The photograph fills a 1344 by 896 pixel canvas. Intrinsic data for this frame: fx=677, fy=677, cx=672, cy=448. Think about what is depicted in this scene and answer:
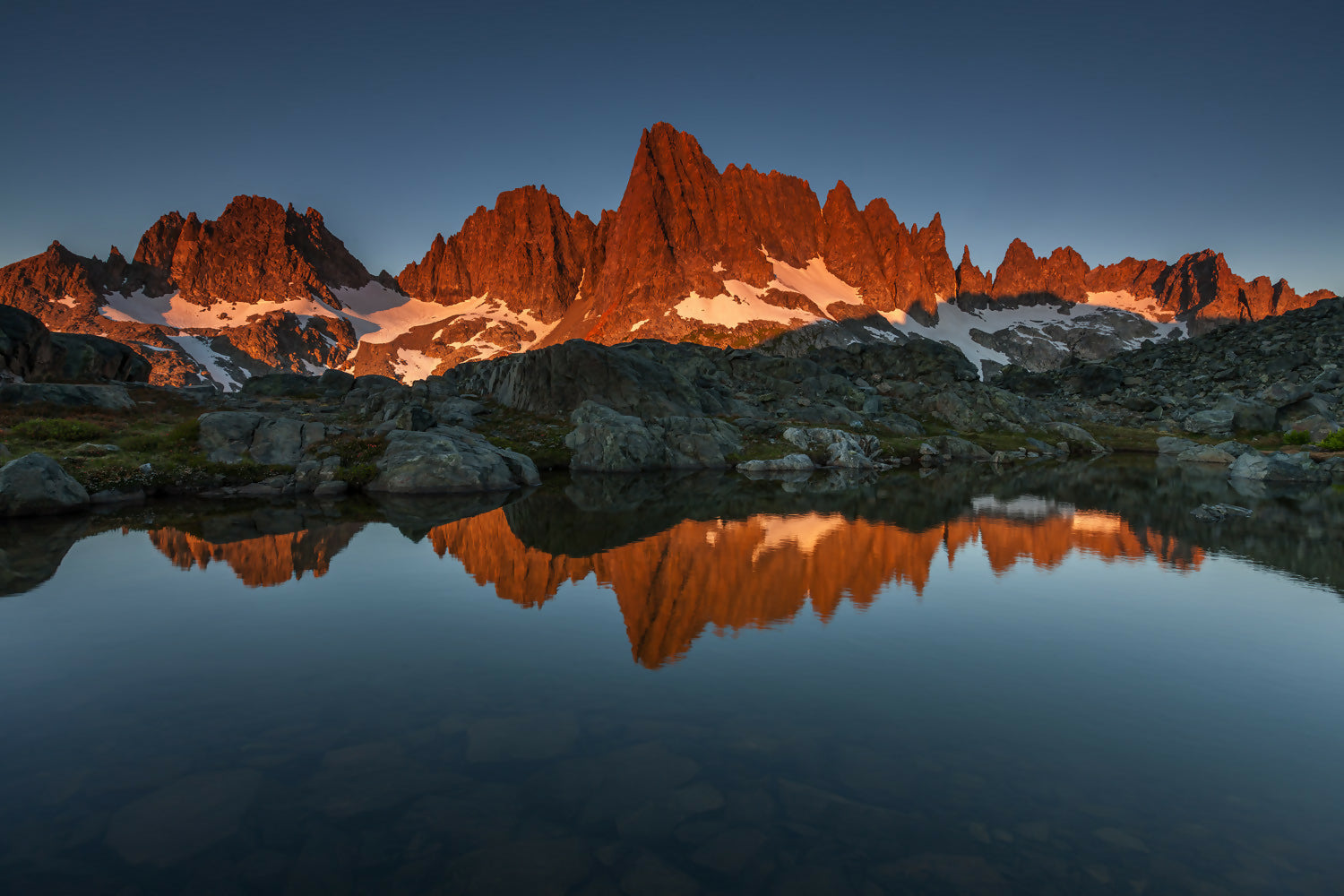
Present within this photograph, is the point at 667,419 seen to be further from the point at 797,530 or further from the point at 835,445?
the point at 797,530

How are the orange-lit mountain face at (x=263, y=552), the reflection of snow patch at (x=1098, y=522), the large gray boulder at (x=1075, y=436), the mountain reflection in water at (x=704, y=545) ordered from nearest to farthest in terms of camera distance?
the mountain reflection in water at (x=704, y=545), the orange-lit mountain face at (x=263, y=552), the reflection of snow patch at (x=1098, y=522), the large gray boulder at (x=1075, y=436)

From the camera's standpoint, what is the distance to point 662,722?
43.4 feet

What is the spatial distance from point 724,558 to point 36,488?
114 feet

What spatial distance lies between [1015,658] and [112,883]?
18.1m

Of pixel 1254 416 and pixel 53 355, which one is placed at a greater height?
pixel 1254 416

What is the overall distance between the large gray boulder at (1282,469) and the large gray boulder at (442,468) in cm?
6829

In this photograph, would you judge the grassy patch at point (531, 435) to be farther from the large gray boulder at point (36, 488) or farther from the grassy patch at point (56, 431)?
the large gray boulder at point (36, 488)

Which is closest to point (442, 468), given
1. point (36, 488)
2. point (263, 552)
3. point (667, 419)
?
point (263, 552)

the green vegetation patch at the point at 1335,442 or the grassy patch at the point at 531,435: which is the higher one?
the green vegetation patch at the point at 1335,442

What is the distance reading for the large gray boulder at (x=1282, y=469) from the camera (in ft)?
208

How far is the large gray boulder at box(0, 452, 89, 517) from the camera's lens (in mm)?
33312

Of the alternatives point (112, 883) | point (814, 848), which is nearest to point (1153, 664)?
point (814, 848)

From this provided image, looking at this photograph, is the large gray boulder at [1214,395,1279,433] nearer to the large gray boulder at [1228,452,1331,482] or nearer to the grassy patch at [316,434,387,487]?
the large gray boulder at [1228,452,1331,482]

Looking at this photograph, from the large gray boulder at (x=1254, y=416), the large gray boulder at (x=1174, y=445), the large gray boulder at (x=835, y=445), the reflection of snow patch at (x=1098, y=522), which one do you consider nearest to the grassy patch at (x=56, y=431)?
the large gray boulder at (x=835, y=445)
